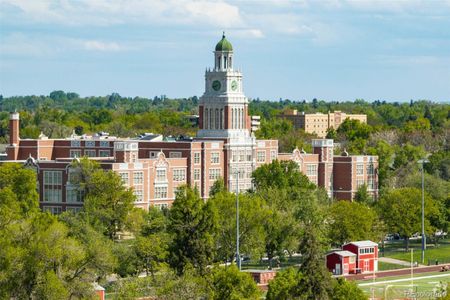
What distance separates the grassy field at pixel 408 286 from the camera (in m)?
99.8

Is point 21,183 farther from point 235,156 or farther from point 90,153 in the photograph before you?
point 235,156

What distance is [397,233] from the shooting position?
137750 mm

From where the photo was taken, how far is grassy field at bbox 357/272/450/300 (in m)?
99.8

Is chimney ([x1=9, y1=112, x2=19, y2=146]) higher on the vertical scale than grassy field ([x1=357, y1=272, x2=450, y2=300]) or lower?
higher

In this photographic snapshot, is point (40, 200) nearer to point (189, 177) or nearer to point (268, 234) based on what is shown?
point (189, 177)

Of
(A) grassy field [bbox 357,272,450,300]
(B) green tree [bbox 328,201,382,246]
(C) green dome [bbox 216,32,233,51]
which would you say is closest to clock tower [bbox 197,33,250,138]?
(C) green dome [bbox 216,32,233,51]

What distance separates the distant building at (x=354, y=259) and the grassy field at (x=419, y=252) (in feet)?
21.5

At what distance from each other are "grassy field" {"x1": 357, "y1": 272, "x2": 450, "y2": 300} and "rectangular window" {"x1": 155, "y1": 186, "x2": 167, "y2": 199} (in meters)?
33.4

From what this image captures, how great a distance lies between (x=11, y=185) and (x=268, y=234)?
2578 centimetres

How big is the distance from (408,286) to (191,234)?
16794mm

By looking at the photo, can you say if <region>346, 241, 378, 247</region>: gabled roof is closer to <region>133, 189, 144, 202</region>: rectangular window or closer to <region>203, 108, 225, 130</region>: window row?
<region>133, 189, 144, 202</region>: rectangular window

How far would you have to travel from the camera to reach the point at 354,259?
120m

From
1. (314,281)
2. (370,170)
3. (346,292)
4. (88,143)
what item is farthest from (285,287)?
(370,170)

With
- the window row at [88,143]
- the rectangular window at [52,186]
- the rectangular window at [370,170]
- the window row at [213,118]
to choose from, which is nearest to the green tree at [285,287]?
the rectangular window at [52,186]
